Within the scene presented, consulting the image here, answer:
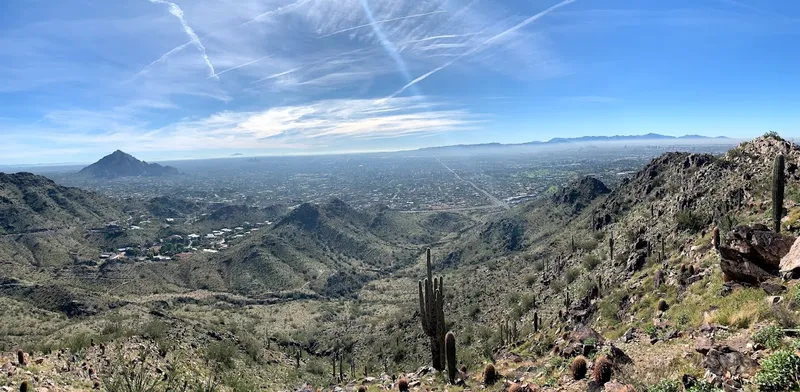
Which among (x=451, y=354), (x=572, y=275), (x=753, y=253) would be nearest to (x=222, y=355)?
(x=451, y=354)

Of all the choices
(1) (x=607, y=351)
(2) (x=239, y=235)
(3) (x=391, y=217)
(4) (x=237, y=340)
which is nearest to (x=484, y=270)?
(4) (x=237, y=340)

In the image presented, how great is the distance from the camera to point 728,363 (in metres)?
8.74

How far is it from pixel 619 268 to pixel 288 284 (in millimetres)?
77534

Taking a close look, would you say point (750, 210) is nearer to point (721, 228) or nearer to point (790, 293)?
point (721, 228)

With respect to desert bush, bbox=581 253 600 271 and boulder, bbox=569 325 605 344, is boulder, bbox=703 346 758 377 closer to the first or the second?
boulder, bbox=569 325 605 344

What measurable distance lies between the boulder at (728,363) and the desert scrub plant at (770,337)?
681 mm

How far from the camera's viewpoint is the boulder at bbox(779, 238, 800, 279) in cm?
1334

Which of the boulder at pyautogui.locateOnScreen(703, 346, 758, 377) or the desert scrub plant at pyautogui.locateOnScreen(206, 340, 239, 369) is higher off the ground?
the boulder at pyautogui.locateOnScreen(703, 346, 758, 377)

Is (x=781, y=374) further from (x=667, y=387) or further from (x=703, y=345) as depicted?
(x=703, y=345)

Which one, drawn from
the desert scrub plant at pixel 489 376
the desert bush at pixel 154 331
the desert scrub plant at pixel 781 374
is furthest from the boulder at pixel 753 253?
the desert bush at pixel 154 331

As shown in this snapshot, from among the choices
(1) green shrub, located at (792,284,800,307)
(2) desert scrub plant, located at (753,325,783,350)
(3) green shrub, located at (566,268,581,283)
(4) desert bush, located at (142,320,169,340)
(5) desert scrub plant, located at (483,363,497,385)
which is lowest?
(4) desert bush, located at (142,320,169,340)

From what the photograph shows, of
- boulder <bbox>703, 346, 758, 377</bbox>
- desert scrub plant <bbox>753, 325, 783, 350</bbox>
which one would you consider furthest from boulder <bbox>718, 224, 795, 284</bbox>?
boulder <bbox>703, 346, 758, 377</bbox>

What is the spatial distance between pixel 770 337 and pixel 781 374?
2733 mm

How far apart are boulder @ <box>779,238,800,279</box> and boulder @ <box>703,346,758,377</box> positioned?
6.65 m
